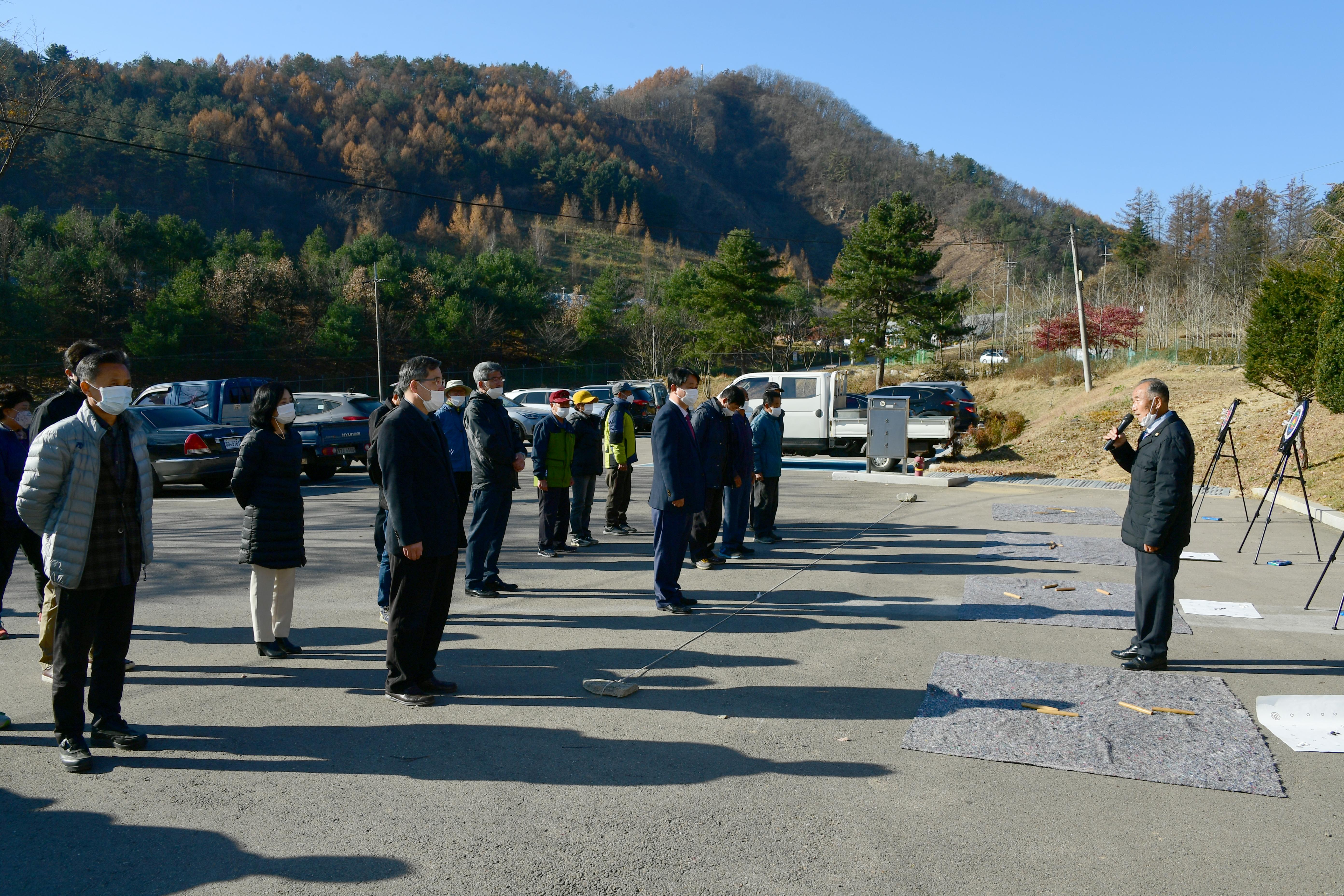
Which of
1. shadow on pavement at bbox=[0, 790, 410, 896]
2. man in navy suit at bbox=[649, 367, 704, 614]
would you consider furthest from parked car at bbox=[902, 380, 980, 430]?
shadow on pavement at bbox=[0, 790, 410, 896]

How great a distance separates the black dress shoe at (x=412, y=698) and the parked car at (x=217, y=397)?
1422 cm

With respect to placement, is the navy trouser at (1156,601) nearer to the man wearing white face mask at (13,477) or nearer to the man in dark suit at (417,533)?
the man in dark suit at (417,533)

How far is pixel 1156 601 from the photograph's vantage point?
19.5ft

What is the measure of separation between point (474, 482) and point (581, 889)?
5.33m

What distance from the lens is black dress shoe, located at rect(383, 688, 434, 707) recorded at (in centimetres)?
518

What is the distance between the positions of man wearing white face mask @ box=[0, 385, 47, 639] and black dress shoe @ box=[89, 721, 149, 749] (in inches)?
68.2

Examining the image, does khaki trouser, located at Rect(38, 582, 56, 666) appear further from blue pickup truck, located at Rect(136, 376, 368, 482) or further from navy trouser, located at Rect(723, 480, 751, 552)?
blue pickup truck, located at Rect(136, 376, 368, 482)

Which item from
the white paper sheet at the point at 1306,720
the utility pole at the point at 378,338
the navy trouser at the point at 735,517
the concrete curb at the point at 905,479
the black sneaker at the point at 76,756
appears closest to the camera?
the black sneaker at the point at 76,756

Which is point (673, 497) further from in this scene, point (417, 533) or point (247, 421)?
point (247, 421)

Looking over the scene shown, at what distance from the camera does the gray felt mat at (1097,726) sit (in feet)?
14.4

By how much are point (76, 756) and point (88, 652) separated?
19.7 inches

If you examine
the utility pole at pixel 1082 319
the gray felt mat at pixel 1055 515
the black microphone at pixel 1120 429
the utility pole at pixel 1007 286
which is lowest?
the gray felt mat at pixel 1055 515

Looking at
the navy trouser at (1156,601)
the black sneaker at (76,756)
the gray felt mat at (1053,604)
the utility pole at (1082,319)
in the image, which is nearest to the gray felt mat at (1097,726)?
the navy trouser at (1156,601)

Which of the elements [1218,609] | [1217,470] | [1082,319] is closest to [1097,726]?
[1218,609]
